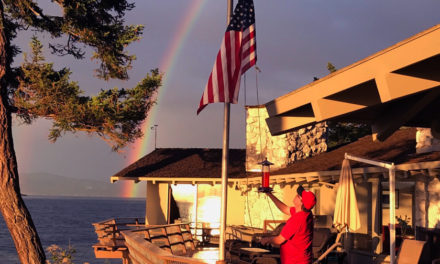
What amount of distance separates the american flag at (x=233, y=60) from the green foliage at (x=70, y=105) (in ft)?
30.1

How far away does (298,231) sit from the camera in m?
6.64

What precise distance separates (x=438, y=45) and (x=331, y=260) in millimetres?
9857

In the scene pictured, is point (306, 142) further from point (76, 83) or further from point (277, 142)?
point (76, 83)

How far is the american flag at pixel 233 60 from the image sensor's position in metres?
9.16

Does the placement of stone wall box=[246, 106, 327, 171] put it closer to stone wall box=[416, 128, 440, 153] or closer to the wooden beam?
stone wall box=[416, 128, 440, 153]

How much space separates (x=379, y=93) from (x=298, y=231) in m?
1.75

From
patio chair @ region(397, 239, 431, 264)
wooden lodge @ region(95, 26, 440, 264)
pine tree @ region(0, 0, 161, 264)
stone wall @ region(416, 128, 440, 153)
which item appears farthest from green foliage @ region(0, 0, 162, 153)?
patio chair @ region(397, 239, 431, 264)

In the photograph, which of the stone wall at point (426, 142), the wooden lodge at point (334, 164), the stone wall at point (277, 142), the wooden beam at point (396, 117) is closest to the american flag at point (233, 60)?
the wooden lodge at point (334, 164)

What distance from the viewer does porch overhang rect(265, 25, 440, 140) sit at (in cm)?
600

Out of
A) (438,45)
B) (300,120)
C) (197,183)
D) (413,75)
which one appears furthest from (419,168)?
(197,183)

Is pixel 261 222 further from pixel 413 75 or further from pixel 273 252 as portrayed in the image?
pixel 413 75

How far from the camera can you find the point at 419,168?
11.8m

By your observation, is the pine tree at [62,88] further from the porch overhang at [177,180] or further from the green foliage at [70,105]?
the porch overhang at [177,180]

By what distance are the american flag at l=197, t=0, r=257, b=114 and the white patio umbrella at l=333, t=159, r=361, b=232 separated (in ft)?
8.48
